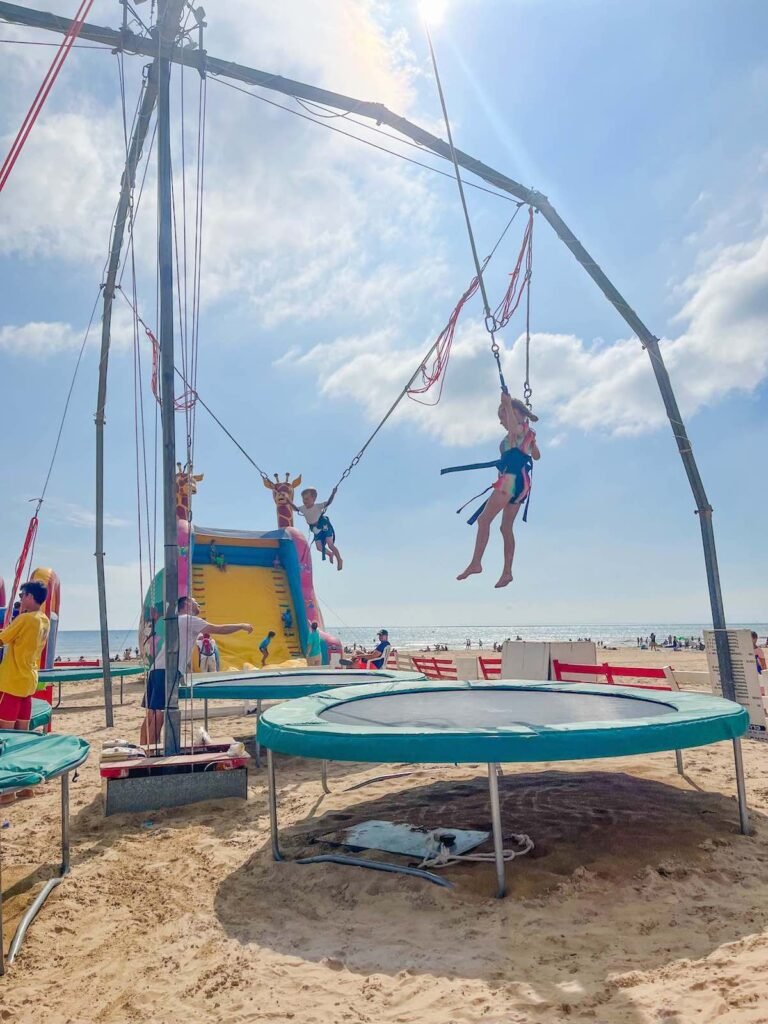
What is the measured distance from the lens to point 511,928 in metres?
2.88

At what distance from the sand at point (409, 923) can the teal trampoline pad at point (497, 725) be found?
24.3 inches

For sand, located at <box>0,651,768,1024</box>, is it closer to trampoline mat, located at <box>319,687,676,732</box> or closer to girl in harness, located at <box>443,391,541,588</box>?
trampoline mat, located at <box>319,687,676,732</box>

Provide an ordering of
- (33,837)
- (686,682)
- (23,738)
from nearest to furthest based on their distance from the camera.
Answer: (23,738) → (33,837) → (686,682)

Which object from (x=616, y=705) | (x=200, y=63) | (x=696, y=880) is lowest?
(x=696, y=880)

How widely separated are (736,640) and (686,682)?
0.96m

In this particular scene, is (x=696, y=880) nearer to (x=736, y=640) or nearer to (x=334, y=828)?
(x=334, y=828)

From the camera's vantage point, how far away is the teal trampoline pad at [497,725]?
10.8 feet

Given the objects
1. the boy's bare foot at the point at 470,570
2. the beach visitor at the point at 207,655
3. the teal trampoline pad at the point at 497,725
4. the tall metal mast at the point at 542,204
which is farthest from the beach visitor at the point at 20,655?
the beach visitor at the point at 207,655

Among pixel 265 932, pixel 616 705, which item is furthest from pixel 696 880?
pixel 265 932

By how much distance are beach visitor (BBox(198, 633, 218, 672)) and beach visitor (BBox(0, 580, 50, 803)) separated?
18.6ft

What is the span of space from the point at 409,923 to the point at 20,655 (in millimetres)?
3502

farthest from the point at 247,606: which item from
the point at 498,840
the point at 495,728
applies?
the point at 498,840

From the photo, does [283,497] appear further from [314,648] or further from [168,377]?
[168,377]

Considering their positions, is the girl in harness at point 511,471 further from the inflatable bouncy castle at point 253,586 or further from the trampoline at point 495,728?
the inflatable bouncy castle at point 253,586
